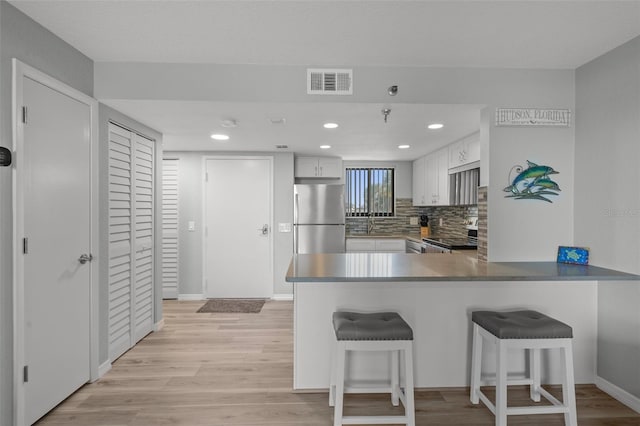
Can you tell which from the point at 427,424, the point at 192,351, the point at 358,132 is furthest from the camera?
the point at 358,132


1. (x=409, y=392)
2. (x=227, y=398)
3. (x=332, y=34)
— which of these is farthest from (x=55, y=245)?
(x=409, y=392)

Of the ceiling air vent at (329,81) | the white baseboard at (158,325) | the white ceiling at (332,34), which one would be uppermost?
the white ceiling at (332,34)

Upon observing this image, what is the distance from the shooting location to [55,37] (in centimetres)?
210

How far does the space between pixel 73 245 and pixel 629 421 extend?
3.61m

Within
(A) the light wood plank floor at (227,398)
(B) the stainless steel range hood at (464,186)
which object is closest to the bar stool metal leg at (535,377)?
(A) the light wood plank floor at (227,398)

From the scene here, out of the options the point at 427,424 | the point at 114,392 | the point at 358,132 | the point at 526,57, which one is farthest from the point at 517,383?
the point at 114,392

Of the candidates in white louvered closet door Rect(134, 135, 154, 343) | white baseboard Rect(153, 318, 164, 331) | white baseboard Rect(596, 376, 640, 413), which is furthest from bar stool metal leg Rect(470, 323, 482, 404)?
white baseboard Rect(153, 318, 164, 331)

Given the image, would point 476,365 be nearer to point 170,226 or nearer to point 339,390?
point 339,390

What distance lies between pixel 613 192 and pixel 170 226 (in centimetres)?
472

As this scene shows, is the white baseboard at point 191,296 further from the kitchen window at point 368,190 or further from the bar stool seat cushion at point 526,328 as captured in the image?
the bar stool seat cushion at point 526,328

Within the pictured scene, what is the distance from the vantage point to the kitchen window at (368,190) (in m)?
5.68

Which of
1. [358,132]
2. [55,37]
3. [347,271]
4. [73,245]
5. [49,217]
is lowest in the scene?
[347,271]

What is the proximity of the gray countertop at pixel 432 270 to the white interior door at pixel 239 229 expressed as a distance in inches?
83.9

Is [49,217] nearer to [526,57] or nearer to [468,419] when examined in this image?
[468,419]
